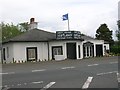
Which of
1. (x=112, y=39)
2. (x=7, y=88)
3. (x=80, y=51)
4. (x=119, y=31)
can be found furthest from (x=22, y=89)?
(x=112, y=39)

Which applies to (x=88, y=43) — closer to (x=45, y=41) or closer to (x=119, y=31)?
(x=45, y=41)

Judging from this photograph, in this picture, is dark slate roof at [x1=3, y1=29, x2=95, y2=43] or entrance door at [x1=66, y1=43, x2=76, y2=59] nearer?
dark slate roof at [x1=3, y1=29, x2=95, y2=43]

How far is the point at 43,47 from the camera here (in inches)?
1699

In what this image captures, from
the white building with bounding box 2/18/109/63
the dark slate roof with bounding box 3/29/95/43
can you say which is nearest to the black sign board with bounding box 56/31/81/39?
the white building with bounding box 2/18/109/63

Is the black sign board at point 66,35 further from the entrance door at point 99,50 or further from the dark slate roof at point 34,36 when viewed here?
the entrance door at point 99,50

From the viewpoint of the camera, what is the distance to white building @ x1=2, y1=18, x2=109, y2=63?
41.4 m

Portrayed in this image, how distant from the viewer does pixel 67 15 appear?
165ft

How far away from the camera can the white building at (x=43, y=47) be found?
4141 centimetres

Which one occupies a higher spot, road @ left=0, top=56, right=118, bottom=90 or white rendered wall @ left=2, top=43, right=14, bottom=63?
white rendered wall @ left=2, top=43, right=14, bottom=63

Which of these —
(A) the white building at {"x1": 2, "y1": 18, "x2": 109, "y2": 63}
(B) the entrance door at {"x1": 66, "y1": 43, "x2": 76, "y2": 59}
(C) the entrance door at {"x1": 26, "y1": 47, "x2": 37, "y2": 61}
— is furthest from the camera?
(B) the entrance door at {"x1": 66, "y1": 43, "x2": 76, "y2": 59}

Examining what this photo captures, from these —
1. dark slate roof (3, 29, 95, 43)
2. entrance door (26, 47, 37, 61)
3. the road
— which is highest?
dark slate roof (3, 29, 95, 43)

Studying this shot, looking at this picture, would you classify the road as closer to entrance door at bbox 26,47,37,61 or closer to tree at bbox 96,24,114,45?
entrance door at bbox 26,47,37,61

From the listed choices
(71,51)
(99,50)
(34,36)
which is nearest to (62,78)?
(71,51)

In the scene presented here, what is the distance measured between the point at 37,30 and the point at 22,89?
3401 centimetres
